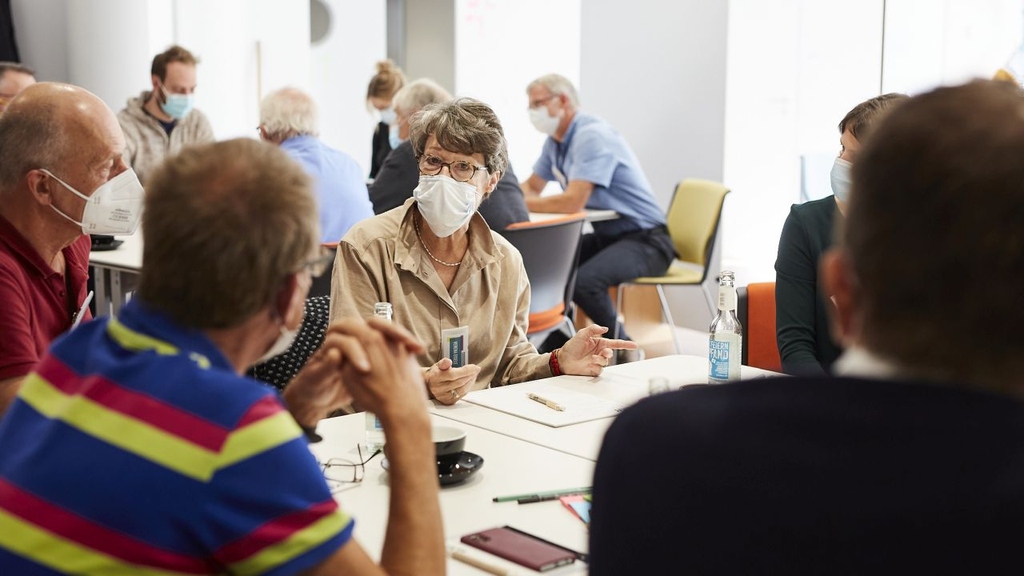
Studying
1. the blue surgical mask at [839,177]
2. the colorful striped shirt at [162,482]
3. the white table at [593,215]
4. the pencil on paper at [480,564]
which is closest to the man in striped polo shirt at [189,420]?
the colorful striped shirt at [162,482]

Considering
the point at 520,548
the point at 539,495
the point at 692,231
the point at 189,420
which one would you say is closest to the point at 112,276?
the point at 692,231

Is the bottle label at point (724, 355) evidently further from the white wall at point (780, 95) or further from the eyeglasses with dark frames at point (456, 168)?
the white wall at point (780, 95)

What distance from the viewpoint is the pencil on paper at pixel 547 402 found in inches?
88.5

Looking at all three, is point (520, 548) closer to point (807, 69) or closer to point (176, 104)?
point (807, 69)

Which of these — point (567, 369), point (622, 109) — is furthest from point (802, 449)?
point (622, 109)

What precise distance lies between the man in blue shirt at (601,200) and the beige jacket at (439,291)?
2.69m

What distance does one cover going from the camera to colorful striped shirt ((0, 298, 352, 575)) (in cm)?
Answer: 100

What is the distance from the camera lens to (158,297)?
1.11 m

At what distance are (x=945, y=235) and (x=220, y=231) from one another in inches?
27.0

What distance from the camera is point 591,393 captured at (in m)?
2.40

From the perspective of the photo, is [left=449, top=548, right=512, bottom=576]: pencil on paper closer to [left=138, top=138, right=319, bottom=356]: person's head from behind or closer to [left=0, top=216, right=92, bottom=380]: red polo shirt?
[left=138, top=138, right=319, bottom=356]: person's head from behind

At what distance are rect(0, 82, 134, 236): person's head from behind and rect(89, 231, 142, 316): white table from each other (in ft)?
6.50

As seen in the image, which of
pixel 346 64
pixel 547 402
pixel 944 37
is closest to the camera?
pixel 547 402

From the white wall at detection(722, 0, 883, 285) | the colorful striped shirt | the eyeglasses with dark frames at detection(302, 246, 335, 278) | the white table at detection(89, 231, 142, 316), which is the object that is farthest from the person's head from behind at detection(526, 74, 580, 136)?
the colorful striped shirt
